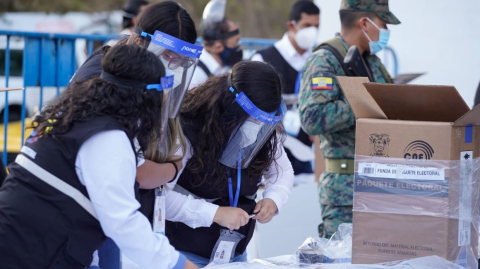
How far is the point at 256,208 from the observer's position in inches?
84.3

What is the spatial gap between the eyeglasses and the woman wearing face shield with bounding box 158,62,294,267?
0.22m

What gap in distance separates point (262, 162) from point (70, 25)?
8.85 m

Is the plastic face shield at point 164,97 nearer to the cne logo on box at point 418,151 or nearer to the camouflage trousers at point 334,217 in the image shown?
the cne logo on box at point 418,151

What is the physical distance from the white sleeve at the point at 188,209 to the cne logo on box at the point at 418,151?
0.65 metres

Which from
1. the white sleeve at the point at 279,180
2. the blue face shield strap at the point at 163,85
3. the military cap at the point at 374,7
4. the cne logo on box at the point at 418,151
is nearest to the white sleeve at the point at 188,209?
the white sleeve at the point at 279,180

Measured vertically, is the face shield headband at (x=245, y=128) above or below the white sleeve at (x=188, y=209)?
above

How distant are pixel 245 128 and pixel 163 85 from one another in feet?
1.69

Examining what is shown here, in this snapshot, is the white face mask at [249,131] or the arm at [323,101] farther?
the arm at [323,101]

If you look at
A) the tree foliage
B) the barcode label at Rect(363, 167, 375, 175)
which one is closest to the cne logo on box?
the barcode label at Rect(363, 167, 375, 175)

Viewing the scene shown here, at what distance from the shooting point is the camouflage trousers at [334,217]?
2.77 m

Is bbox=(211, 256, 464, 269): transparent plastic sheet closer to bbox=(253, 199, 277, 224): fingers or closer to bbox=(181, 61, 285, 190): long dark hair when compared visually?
bbox=(253, 199, 277, 224): fingers

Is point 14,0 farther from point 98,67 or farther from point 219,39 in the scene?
point 98,67

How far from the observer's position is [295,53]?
16.1 ft

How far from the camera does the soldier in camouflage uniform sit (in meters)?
2.71
